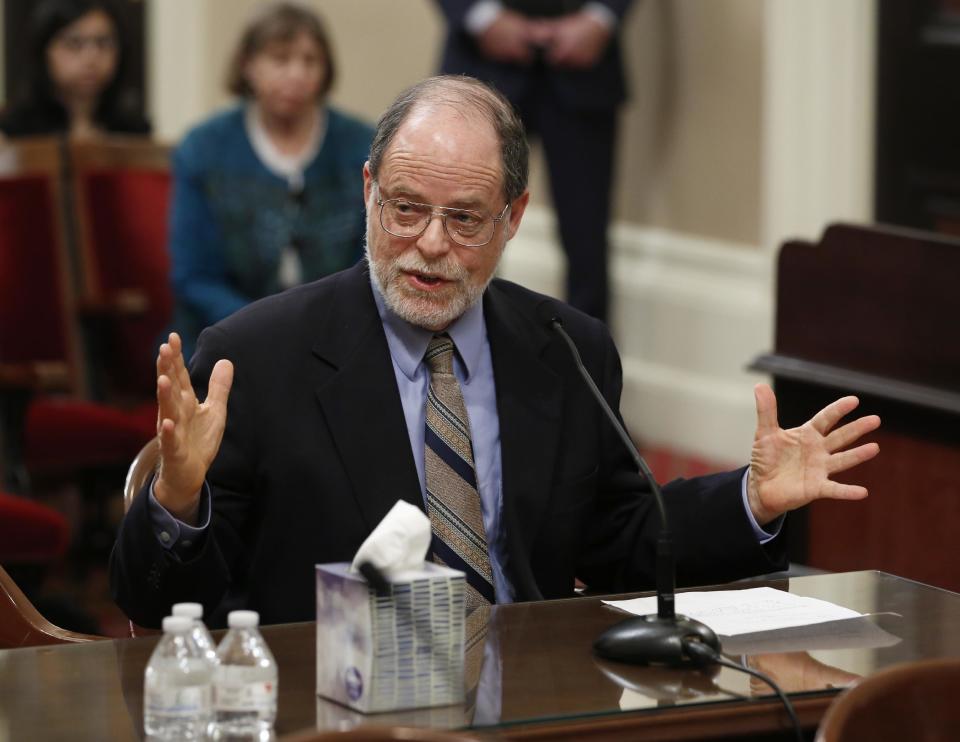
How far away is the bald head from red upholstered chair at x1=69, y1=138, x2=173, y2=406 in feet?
8.50

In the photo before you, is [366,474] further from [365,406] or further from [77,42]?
[77,42]

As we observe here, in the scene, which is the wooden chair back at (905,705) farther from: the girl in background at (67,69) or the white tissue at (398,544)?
the girl in background at (67,69)

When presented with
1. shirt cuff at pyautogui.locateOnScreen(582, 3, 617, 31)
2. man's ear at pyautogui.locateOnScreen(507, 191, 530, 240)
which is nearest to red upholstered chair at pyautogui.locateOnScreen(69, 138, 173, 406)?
shirt cuff at pyautogui.locateOnScreen(582, 3, 617, 31)

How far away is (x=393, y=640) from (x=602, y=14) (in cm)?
425

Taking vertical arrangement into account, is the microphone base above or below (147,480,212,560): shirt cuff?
below

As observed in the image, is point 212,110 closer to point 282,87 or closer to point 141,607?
point 282,87

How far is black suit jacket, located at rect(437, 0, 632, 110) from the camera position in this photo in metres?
5.86

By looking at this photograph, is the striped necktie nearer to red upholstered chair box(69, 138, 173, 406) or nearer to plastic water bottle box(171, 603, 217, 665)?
plastic water bottle box(171, 603, 217, 665)

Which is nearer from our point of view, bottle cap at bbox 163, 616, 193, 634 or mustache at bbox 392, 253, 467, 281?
bottle cap at bbox 163, 616, 193, 634

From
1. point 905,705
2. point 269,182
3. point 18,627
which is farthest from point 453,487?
point 269,182

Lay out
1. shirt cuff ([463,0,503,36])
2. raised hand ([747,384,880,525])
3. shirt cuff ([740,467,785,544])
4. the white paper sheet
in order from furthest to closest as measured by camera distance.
→ shirt cuff ([463,0,503,36]), shirt cuff ([740,467,785,544]), raised hand ([747,384,880,525]), the white paper sheet

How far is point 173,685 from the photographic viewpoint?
182 centimetres

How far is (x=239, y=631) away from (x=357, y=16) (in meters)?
6.39

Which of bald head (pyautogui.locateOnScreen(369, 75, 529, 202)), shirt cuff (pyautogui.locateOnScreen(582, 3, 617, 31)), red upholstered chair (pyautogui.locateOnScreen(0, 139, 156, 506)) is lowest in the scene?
red upholstered chair (pyautogui.locateOnScreen(0, 139, 156, 506))
